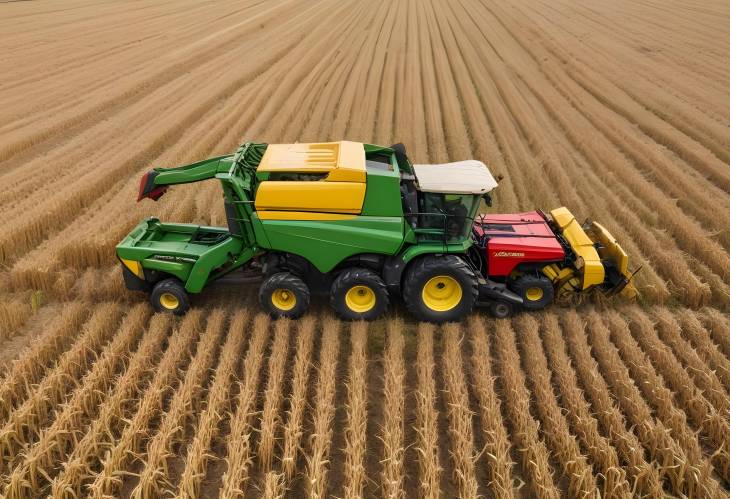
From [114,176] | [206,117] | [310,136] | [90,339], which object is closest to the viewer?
[90,339]

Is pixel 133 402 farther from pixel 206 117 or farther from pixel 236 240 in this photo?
pixel 206 117

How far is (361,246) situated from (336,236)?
32 centimetres

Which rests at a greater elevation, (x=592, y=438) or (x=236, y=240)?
(x=236, y=240)

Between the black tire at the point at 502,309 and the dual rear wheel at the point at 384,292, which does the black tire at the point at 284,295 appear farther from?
the black tire at the point at 502,309

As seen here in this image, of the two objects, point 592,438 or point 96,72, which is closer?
point 592,438

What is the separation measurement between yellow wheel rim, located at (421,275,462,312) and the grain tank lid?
112cm

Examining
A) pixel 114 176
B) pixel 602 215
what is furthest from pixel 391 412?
pixel 114 176

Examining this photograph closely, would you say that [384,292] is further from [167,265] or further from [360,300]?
[167,265]

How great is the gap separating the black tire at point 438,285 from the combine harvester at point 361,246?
1cm

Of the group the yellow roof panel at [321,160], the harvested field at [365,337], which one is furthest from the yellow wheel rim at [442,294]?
the yellow roof panel at [321,160]

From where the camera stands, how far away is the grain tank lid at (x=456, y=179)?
6.25 m

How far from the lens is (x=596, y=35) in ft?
77.6

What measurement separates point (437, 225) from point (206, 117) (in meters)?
10.5

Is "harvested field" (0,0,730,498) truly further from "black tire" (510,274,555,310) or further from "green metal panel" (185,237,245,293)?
"green metal panel" (185,237,245,293)
